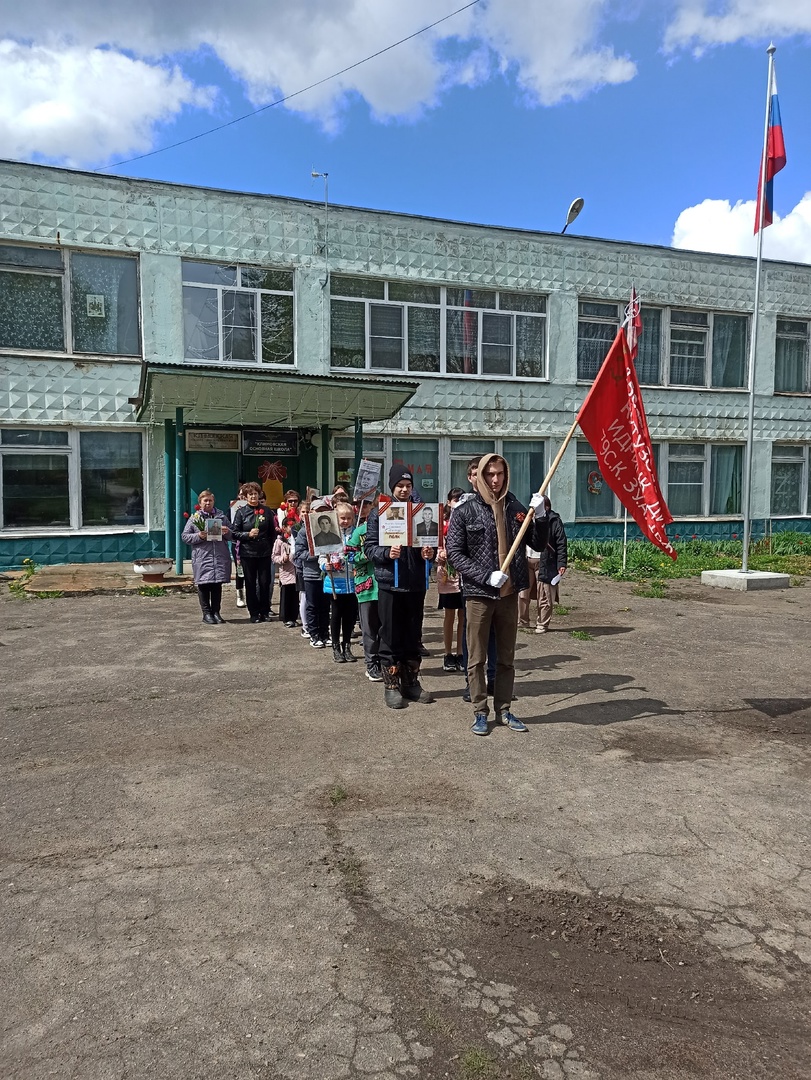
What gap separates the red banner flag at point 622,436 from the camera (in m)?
6.42

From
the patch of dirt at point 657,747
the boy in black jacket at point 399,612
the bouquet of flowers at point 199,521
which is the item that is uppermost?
the bouquet of flowers at point 199,521

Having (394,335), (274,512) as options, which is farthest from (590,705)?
(394,335)

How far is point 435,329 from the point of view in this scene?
715 inches

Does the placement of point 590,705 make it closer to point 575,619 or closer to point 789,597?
point 575,619

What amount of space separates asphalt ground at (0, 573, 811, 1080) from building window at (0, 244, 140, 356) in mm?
9960

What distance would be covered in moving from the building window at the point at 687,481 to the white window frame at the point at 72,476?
10.2m

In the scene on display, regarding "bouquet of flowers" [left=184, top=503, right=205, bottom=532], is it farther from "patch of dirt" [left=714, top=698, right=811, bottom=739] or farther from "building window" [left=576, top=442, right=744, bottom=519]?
"building window" [left=576, top=442, right=744, bottom=519]

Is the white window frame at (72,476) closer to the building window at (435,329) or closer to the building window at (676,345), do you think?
the building window at (435,329)

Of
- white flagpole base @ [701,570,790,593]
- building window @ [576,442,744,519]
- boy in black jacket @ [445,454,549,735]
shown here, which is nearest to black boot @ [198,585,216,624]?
boy in black jacket @ [445,454,549,735]

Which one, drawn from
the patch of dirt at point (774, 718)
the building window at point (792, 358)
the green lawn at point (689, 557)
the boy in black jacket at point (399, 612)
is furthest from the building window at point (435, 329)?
the patch of dirt at point (774, 718)

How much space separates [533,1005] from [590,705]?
13.3ft

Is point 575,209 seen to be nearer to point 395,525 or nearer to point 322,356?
point 322,356

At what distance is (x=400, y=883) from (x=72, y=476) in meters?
13.7

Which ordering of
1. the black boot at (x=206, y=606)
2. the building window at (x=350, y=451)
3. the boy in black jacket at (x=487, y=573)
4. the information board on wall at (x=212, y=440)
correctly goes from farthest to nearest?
the building window at (x=350, y=451), the information board on wall at (x=212, y=440), the black boot at (x=206, y=606), the boy in black jacket at (x=487, y=573)
